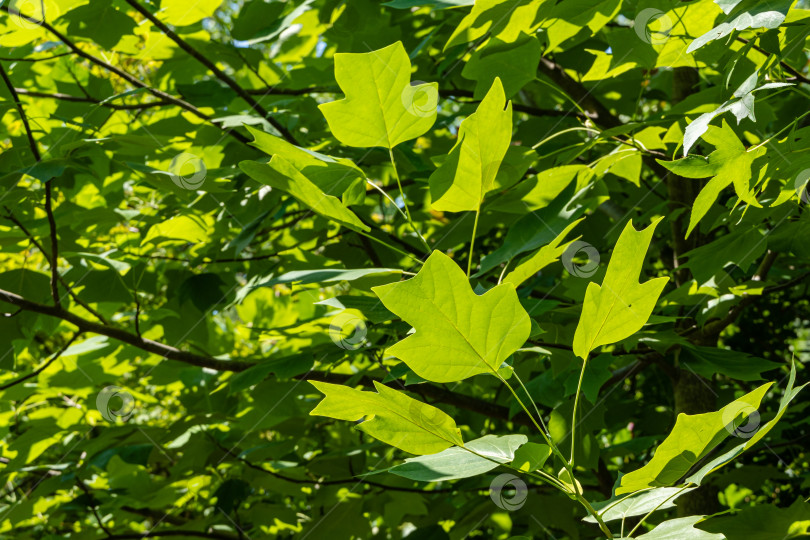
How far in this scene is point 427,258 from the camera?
62 centimetres

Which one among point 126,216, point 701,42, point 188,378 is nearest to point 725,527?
point 701,42

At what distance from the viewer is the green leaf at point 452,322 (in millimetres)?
578

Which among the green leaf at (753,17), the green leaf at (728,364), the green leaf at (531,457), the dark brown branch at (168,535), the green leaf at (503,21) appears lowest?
the dark brown branch at (168,535)

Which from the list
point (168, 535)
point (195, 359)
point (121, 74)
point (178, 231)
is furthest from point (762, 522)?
point (168, 535)

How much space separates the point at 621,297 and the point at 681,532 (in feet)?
0.64

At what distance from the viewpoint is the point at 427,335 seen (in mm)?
594

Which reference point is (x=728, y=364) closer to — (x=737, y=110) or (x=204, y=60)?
(x=737, y=110)

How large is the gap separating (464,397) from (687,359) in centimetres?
46

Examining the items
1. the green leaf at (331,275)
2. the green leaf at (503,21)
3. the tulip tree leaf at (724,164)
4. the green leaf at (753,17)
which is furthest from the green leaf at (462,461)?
the green leaf at (503,21)

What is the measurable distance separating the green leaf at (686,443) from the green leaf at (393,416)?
6.5 inches

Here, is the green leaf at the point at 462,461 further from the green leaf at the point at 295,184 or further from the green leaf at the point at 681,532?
the green leaf at the point at 295,184

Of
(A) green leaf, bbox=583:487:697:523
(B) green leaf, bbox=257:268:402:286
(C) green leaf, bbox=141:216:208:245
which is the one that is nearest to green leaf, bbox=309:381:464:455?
(A) green leaf, bbox=583:487:697:523

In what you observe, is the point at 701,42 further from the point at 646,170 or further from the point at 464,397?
the point at 646,170

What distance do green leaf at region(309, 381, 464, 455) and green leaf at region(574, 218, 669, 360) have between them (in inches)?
5.9
